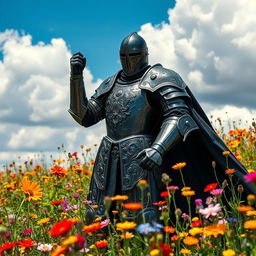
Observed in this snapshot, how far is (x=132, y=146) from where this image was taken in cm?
326

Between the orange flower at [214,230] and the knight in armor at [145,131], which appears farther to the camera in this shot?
the knight in armor at [145,131]

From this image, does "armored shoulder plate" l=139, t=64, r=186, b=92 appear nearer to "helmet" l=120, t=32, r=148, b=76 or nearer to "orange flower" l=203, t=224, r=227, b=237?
"helmet" l=120, t=32, r=148, b=76

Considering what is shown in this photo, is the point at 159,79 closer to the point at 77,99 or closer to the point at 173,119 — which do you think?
the point at 173,119

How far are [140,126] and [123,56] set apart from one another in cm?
64

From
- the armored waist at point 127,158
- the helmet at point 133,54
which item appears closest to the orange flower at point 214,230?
the armored waist at point 127,158

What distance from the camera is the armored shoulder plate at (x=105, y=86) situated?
365 centimetres

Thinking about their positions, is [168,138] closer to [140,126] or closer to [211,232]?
[140,126]

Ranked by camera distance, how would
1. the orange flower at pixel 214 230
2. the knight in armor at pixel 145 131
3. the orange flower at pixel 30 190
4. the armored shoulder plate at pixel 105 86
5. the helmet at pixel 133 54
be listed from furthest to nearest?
the armored shoulder plate at pixel 105 86, the helmet at pixel 133 54, the knight in armor at pixel 145 131, the orange flower at pixel 30 190, the orange flower at pixel 214 230

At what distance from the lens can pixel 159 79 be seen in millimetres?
3314

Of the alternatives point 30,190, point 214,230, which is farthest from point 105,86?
point 214,230

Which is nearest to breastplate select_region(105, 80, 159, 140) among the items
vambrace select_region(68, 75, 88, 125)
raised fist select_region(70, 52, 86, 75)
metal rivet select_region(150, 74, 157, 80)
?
metal rivet select_region(150, 74, 157, 80)

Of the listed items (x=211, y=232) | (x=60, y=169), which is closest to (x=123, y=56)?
(x=60, y=169)

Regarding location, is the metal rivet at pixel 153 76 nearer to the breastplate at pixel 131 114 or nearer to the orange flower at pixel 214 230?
the breastplate at pixel 131 114

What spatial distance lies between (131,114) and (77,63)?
646 millimetres
